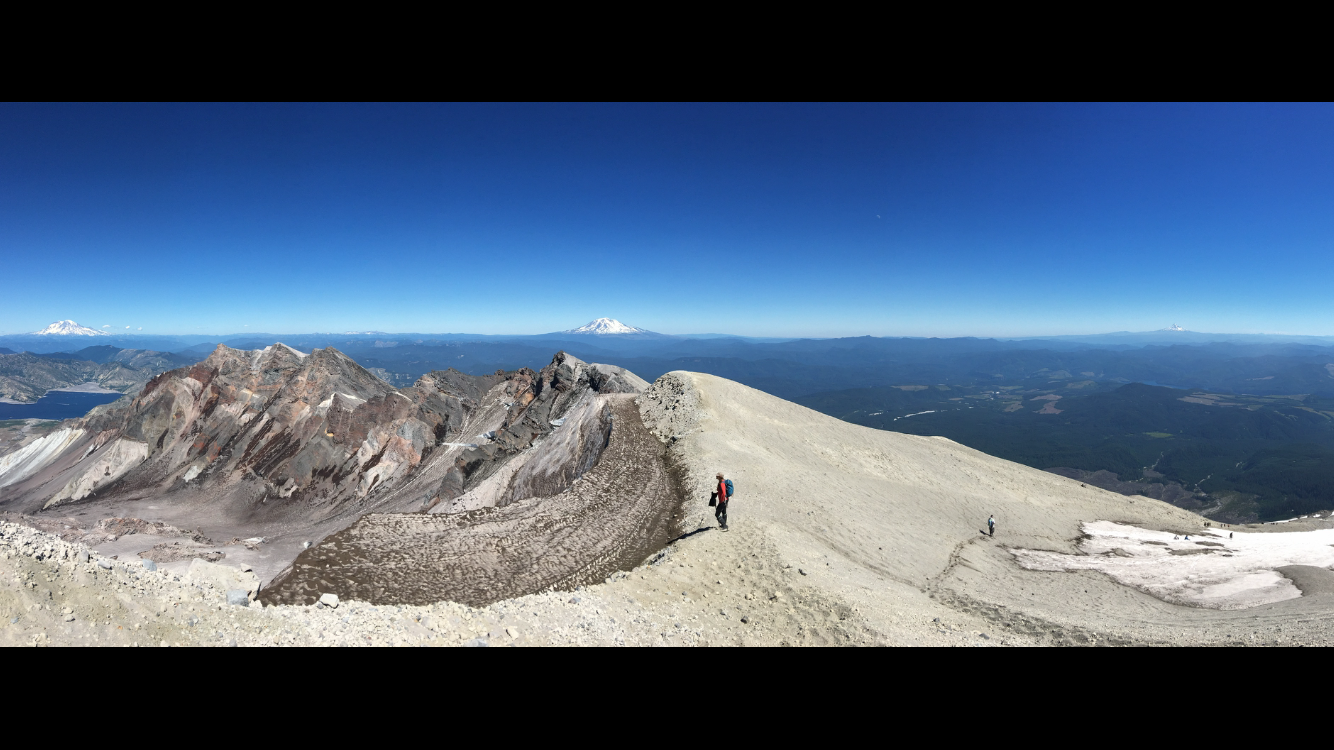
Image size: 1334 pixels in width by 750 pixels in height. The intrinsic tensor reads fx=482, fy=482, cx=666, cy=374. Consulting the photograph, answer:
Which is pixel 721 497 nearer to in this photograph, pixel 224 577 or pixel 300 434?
pixel 224 577

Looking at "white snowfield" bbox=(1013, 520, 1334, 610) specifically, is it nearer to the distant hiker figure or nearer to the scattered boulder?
the distant hiker figure

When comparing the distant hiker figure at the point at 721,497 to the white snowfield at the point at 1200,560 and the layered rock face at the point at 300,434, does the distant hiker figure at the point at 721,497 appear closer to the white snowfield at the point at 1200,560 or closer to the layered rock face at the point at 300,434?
the white snowfield at the point at 1200,560

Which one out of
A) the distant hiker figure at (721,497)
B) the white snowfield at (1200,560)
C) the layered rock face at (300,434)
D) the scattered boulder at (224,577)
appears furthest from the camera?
the layered rock face at (300,434)

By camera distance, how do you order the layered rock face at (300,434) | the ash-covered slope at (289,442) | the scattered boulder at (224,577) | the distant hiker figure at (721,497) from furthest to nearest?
1. the layered rock face at (300,434)
2. the ash-covered slope at (289,442)
3. the distant hiker figure at (721,497)
4. the scattered boulder at (224,577)

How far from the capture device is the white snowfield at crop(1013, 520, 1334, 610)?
1758 centimetres

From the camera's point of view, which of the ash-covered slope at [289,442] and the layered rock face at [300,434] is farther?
the layered rock face at [300,434]

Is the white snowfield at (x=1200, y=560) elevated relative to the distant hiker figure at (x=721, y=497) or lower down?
lower down

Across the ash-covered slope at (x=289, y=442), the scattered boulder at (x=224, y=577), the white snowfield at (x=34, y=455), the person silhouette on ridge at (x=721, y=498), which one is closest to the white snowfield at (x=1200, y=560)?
the person silhouette on ridge at (x=721, y=498)

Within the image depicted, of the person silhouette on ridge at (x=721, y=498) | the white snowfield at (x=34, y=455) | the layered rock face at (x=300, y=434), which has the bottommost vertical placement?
the white snowfield at (x=34, y=455)

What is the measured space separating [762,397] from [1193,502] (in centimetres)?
17110

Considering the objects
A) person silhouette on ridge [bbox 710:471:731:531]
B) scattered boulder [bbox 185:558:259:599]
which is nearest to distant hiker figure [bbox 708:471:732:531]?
person silhouette on ridge [bbox 710:471:731:531]

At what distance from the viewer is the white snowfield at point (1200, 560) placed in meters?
17.6
